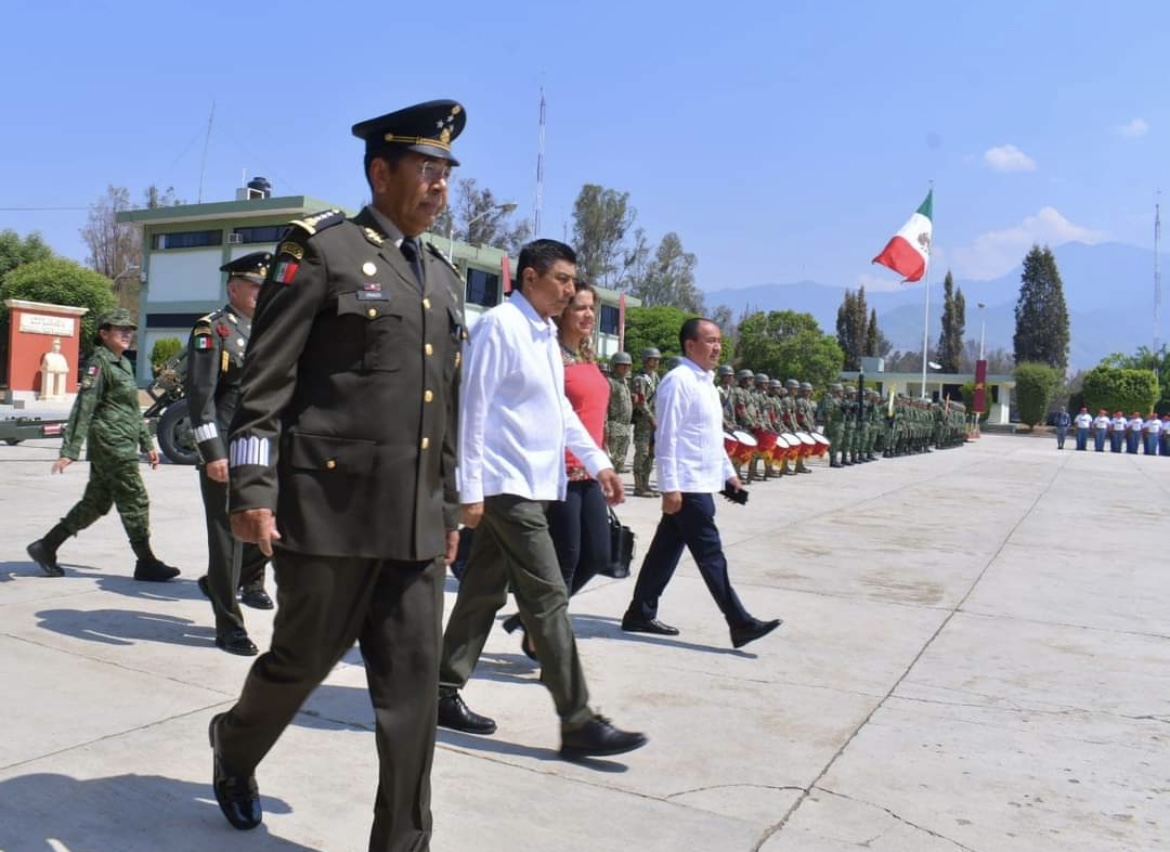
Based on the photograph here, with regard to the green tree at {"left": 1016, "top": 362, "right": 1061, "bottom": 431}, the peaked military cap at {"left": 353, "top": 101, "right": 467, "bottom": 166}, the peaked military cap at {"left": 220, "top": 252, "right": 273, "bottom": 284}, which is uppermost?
the green tree at {"left": 1016, "top": 362, "right": 1061, "bottom": 431}

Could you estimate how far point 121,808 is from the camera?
3.01 m

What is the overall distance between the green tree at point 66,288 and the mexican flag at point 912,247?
29770 millimetres

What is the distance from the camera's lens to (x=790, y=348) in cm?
5988

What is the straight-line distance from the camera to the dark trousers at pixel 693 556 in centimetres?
523

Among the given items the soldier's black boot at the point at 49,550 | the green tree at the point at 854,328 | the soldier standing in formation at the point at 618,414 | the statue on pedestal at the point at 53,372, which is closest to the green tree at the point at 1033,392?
the green tree at the point at 854,328

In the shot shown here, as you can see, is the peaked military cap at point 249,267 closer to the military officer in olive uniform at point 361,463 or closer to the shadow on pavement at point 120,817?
the military officer in olive uniform at point 361,463

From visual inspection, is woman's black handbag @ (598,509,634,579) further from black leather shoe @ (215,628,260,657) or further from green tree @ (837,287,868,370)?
green tree @ (837,287,868,370)

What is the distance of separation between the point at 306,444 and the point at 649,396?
12.1m

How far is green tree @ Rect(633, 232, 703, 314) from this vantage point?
81.5 meters

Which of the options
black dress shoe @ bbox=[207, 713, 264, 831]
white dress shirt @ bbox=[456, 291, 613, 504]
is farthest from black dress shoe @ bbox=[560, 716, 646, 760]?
black dress shoe @ bbox=[207, 713, 264, 831]

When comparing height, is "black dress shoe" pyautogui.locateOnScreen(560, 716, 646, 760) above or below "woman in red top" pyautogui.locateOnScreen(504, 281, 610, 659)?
below

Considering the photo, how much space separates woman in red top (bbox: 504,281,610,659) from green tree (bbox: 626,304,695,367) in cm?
5443

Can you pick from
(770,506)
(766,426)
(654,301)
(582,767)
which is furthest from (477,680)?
(654,301)

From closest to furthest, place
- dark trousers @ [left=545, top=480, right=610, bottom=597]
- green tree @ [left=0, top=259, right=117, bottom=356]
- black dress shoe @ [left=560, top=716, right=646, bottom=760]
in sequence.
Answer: black dress shoe @ [left=560, top=716, right=646, bottom=760] → dark trousers @ [left=545, top=480, right=610, bottom=597] → green tree @ [left=0, top=259, right=117, bottom=356]
